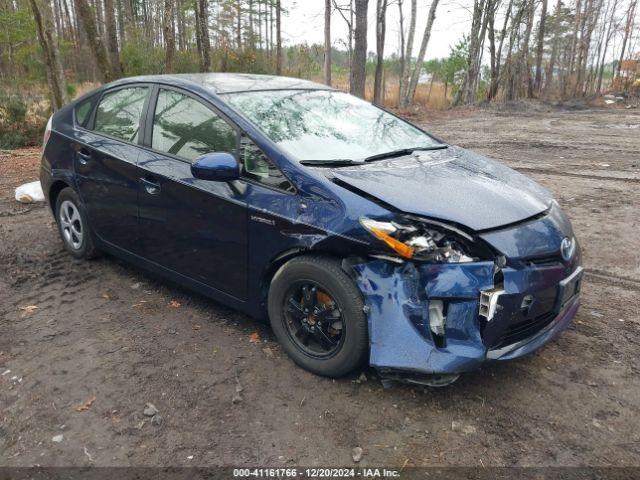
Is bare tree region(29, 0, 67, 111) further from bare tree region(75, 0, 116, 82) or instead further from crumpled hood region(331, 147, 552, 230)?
crumpled hood region(331, 147, 552, 230)

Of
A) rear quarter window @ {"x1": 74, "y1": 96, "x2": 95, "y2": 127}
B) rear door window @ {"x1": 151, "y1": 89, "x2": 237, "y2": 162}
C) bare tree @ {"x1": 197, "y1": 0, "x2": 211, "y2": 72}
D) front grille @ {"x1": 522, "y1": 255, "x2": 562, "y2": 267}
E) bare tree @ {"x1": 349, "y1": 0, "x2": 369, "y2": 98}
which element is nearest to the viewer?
front grille @ {"x1": 522, "y1": 255, "x2": 562, "y2": 267}

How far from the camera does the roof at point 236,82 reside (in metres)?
3.61

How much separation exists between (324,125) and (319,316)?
140cm

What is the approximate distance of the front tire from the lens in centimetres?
266

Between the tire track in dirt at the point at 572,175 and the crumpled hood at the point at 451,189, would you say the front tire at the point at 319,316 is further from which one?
the tire track in dirt at the point at 572,175

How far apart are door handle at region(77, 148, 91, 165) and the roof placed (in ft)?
2.39

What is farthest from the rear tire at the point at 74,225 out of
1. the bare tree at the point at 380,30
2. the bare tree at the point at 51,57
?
the bare tree at the point at 380,30

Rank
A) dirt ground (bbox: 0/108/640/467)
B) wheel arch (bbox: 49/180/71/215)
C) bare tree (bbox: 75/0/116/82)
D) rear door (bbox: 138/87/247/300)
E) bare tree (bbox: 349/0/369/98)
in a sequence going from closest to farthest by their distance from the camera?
dirt ground (bbox: 0/108/640/467)
rear door (bbox: 138/87/247/300)
wheel arch (bbox: 49/180/71/215)
bare tree (bbox: 75/0/116/82)
bare tree (bbox: 349/0/369/98)

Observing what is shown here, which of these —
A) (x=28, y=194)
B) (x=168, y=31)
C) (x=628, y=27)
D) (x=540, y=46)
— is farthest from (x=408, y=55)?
(x=28, y=194)

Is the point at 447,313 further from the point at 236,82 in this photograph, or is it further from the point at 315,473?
the point at 236,82

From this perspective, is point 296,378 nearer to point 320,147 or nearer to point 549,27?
point 320,147

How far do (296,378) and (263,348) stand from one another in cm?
41

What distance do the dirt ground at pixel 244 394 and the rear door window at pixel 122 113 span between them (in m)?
1.24

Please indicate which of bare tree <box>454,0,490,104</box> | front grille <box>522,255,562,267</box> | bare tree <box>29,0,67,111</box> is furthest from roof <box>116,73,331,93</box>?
bare tree <box>454,0,490,104</box>
